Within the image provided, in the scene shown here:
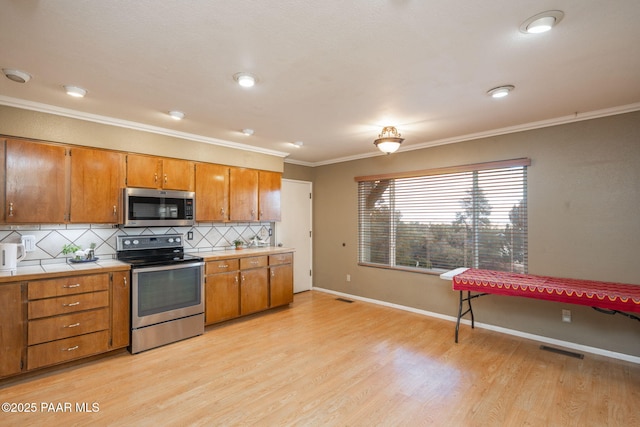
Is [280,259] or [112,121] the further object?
[280,259]

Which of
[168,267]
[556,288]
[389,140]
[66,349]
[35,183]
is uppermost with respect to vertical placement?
[389,140]

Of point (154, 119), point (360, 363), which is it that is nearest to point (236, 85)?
point (154, 119)

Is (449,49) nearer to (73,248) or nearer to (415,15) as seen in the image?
(415,15)

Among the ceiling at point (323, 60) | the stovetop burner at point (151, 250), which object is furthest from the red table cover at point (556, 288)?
the stovetop burner at point (151, 250)

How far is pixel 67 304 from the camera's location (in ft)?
9.45

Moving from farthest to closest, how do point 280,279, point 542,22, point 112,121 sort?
point 280,279 < point 112,121 < point 542,22

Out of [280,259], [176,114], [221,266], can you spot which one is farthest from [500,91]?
[221,266]

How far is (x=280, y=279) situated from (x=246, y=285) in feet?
2.03

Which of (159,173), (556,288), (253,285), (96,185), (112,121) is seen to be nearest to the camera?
(556,288)

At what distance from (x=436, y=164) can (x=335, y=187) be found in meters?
1.94

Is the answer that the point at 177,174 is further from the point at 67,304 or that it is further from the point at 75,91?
the point at 67,304

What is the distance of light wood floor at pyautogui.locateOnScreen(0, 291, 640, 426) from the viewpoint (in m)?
2.22

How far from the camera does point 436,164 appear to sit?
448cm

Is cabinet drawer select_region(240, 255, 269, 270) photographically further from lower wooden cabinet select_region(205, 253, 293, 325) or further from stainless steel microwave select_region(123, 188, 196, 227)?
stainless steel microwave select_region(123, 188, 196, 227)
